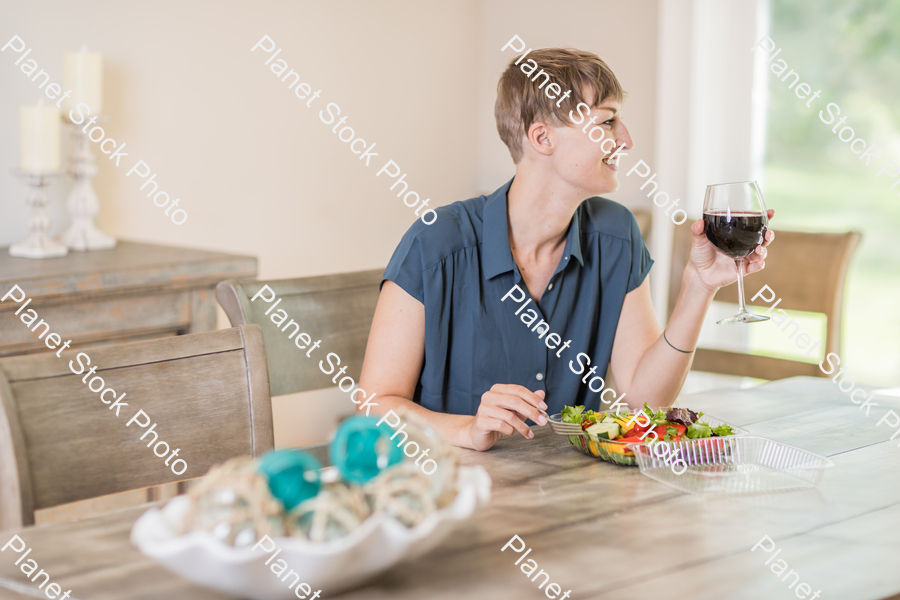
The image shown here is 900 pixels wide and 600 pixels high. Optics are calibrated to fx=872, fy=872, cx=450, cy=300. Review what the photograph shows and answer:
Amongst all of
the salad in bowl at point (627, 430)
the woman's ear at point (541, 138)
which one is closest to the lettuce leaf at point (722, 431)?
the salad in bowl at point (627, 430)

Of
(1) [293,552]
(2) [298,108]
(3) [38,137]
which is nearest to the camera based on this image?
(1) [293,552]

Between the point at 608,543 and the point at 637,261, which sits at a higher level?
the point at 637,261

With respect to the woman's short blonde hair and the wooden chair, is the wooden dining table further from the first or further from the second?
the wooden chair

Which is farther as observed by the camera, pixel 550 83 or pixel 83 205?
pixel 83 205

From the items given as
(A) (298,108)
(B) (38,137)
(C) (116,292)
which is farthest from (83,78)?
(A) (298,108)

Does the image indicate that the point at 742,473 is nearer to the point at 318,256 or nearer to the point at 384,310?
the point at 384,310

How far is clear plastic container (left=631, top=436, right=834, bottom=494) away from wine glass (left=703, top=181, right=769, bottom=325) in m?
0.20

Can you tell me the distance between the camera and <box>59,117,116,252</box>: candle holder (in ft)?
7.52

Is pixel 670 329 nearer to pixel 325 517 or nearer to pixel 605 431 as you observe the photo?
pixel 605 431

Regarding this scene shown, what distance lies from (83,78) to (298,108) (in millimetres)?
857

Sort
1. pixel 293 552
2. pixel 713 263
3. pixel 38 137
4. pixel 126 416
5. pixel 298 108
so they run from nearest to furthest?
pixel 293 552, pixel 126 416, pixel 713 263, pixel 38 137, pixel 298 108

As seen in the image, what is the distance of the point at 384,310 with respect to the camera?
1491 millimetres

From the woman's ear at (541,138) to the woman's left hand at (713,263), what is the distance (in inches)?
12.8

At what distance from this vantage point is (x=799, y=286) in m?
2.27
